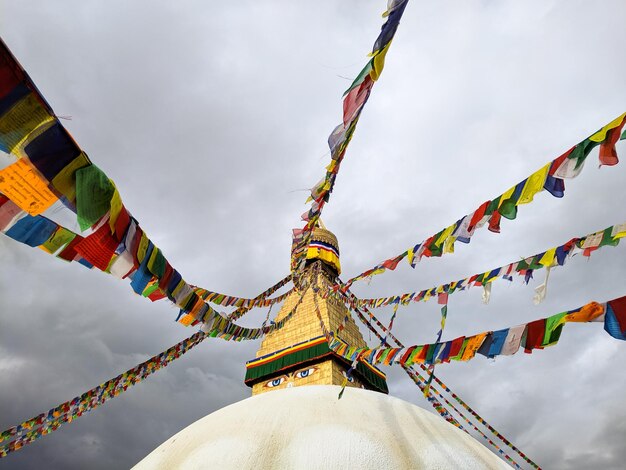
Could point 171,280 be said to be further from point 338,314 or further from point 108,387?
point 338,314

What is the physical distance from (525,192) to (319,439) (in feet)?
11.9

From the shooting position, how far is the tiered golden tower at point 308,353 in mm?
10328

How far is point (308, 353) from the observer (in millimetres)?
10562

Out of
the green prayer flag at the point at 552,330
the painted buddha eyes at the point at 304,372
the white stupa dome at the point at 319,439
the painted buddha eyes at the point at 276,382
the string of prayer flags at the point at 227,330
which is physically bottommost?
the white stupa dome at the point at 319,439

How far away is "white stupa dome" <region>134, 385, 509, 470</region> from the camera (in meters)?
3.65

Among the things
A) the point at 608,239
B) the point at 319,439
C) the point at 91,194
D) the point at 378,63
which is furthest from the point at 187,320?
the point at 608,239

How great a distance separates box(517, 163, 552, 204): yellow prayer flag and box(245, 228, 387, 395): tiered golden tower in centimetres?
736

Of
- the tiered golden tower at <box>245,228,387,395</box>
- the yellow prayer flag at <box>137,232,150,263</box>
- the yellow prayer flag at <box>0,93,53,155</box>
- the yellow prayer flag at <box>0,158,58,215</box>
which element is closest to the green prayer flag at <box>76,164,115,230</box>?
the yellow prayer flag at <box>0,158,58,215</box>

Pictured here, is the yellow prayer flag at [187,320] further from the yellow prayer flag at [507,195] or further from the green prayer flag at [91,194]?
the yellow prayer flag at [507,195]

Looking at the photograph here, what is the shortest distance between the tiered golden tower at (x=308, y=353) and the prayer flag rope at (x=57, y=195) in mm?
7471

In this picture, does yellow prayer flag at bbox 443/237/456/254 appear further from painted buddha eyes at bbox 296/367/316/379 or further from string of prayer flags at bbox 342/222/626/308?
painted buddha eyes at bbox 296/367/316/379

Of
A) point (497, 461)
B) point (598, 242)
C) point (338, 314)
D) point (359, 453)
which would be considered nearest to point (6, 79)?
point (359, 453)

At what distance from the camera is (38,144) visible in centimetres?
209

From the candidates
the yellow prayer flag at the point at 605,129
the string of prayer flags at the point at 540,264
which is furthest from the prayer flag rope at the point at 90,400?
the yellow prayer flag at the point at 605,129
